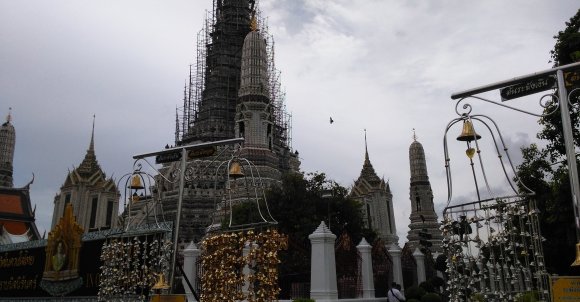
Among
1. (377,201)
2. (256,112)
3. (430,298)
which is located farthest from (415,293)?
(377,201)

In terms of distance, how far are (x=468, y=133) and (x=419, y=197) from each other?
45.7 meters

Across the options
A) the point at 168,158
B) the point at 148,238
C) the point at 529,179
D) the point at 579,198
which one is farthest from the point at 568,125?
the point at 529,179

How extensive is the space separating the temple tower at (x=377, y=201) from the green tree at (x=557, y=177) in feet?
93.3

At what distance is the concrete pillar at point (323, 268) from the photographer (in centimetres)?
1330

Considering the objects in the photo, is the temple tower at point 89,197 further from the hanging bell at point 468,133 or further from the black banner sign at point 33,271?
the hanging bell at point 468,133

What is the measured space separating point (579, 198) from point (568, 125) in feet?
3.37

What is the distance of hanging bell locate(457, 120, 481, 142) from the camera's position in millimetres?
8227

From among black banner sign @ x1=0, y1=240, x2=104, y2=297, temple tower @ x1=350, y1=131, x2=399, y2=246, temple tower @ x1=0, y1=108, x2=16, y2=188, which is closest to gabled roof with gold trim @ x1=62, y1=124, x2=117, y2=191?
temple tower @ x1=0, y1=108, x2=16, y2=188

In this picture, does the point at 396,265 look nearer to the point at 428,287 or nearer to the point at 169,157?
the point at 428,287

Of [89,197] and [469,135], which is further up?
[89,197]

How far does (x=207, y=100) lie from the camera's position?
49250 mm

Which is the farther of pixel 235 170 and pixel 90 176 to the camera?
pixel 90 176

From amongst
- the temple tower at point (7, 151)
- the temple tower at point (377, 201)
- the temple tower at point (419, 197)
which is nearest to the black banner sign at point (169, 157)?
the temple tower at point (377, 201)

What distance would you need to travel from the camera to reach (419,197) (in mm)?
52438
